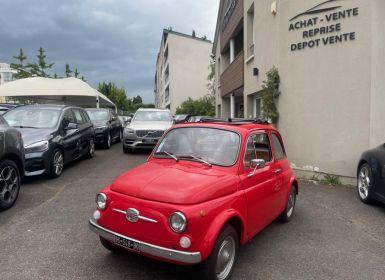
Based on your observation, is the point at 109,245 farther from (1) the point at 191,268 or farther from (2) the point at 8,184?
(2) the point at 8,184

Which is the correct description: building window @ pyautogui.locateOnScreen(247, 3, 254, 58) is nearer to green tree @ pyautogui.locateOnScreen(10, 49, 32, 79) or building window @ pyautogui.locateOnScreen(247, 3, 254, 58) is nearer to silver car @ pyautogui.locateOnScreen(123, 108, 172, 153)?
silver car @ pyautogui.locateOnScreen(123, 108, 172, 153)

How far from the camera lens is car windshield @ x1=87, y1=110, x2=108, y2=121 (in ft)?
49.4

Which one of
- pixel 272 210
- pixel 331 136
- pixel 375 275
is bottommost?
pixel 375 275

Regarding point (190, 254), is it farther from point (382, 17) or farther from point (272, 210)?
point (382, 17)

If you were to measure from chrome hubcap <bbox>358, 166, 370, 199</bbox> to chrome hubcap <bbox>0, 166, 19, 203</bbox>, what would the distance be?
6283 millimetres

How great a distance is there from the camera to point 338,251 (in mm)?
4355

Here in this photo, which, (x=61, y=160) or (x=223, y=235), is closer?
(x=223, y=235)

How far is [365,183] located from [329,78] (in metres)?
2.90

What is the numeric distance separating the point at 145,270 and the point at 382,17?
7.38 metres

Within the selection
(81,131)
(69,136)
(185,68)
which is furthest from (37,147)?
(185,68)

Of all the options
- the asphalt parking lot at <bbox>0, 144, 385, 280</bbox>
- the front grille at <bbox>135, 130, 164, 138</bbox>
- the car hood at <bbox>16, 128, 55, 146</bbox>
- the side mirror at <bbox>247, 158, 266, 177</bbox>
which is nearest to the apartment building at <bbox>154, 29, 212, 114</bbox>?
the front grille at <bbox>135, 130, 164, 138</bbox>

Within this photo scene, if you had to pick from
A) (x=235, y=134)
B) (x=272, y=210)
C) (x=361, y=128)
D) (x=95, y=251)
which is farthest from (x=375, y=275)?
(x=361, y=128)

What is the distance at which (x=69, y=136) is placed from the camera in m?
9.04

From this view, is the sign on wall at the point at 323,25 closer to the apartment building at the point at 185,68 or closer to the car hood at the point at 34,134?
the car hood at the point at 34,134
